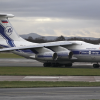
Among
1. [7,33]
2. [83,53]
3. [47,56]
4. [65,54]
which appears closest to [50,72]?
[47,56]

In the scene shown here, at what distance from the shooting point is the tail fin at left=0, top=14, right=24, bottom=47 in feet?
112

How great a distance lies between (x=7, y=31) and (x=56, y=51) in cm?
740

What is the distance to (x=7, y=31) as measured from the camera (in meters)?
34.5

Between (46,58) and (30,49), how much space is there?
2.49 m

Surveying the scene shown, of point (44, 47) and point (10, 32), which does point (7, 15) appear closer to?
point (10, 32)

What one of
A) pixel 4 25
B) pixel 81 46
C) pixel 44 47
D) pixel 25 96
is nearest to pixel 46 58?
pixel 44 47

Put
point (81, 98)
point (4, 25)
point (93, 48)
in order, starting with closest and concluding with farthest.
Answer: point (81, 98) < point (93, 48) < point (4, 25)

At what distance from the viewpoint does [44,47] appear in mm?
32469

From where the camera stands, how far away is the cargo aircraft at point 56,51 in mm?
31256

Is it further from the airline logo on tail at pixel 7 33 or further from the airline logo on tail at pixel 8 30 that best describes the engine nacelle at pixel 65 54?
the airline logo on tail at pixel 8 30

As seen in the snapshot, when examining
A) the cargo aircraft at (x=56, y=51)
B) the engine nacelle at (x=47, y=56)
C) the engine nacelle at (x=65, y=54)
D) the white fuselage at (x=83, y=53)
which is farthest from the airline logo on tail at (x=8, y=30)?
the engine nacelle at (x=65, y=54)

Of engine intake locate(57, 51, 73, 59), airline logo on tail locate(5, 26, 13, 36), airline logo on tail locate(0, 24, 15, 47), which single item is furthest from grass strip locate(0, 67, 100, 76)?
airline logo on tail locate(5, 26, 13, 36)

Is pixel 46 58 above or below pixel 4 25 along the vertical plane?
below

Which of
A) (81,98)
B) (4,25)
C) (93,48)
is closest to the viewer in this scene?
(81,98)
